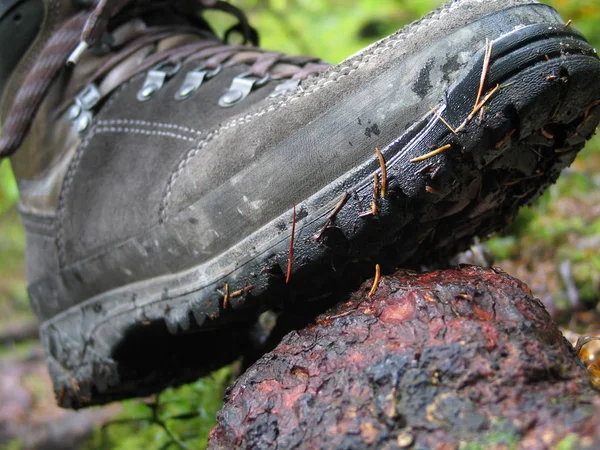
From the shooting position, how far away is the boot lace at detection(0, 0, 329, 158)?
5.53 feet

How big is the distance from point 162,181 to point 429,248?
0.71 m

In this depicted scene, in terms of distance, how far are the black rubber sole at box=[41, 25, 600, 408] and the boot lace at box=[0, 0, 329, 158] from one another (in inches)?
20.0

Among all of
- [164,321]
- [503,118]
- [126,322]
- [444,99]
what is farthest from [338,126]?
[126,322]

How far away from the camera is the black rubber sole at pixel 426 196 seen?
113 centimetres

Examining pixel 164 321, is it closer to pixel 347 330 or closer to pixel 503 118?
pixel 347 330

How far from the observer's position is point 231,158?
1441 millimetres

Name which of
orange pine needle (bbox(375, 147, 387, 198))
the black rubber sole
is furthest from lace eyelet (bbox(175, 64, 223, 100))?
orange pine needle (bbox(375, 147, 387, 198))

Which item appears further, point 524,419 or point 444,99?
point 444,99

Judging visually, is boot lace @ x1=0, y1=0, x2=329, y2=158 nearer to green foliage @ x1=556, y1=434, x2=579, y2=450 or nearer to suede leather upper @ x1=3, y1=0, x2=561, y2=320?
suede leather upper @ x1=3, y1=0, x2=561, y2=320

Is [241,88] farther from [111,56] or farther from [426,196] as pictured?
[426,196]

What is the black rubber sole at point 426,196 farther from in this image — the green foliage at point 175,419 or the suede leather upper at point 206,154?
the green foliage at point 175,419

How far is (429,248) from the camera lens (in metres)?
1.40

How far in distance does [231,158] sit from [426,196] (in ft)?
1.64

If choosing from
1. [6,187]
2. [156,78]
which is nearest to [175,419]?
[156,78]
